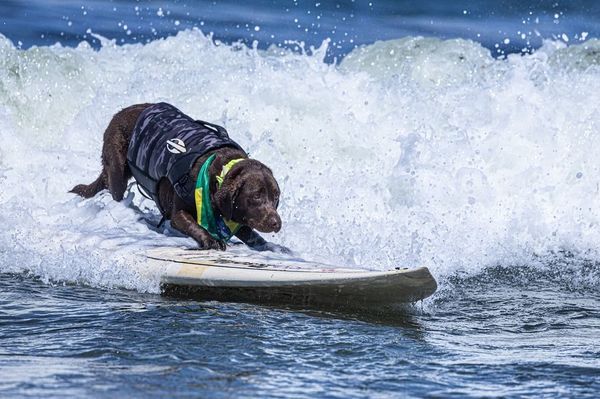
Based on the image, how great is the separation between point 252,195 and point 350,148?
4.13m

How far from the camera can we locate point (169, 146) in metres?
6.93

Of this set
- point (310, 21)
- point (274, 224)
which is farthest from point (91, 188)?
point (310, 21)

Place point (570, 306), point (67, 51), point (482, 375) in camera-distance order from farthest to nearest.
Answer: point (67, 51) < point (570, 306) < point (482, 375)

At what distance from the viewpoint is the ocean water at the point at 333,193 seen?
4707 millimetres

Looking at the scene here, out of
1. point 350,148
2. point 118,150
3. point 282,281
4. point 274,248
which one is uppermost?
point 350,148

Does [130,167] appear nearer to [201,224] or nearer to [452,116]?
[201,224]

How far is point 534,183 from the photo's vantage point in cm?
952

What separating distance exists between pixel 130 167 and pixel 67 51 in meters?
5.13

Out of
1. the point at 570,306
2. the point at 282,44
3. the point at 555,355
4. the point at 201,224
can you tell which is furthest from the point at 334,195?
the point at 282,44

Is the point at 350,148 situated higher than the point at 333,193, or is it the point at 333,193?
the point at 350,148

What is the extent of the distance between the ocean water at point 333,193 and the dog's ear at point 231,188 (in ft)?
1.87

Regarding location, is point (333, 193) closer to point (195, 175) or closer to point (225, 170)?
point (195, 175)

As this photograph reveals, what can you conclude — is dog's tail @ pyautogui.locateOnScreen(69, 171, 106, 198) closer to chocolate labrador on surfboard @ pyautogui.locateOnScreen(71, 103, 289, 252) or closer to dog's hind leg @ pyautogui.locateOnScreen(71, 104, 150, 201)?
dog's hind leg @ pyautogui.locateOnScreen(71, 104, 150, 201)

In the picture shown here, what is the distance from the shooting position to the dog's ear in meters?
6.43
